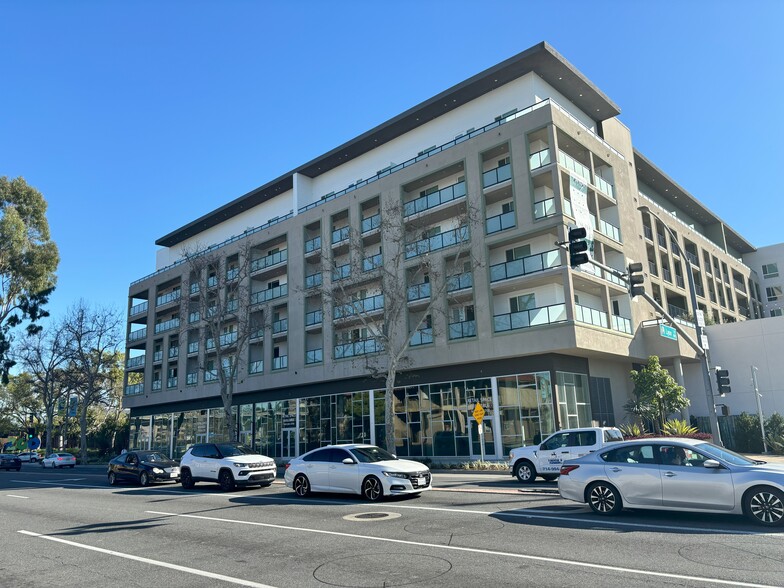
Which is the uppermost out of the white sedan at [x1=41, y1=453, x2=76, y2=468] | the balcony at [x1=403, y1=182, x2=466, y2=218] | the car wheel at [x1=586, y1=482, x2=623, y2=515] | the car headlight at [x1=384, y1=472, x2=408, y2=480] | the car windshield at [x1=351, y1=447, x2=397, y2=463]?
the balcony at [x1=403, y1=182, x2=466, y2=218]

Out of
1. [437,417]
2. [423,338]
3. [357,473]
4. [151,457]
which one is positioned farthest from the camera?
[423,338]

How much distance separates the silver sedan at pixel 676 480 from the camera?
9586 mm

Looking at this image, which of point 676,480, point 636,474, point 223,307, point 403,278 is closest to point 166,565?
point 636,474

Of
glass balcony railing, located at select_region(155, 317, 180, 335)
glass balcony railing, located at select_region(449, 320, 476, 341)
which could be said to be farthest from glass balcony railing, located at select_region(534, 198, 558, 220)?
glass balcony railing, located at select_region(155, 317, 180, 335)

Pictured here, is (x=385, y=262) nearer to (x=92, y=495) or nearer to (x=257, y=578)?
(x=92, y=495)

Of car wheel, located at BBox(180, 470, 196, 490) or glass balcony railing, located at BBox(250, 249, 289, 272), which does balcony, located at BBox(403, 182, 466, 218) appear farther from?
car wheel, located at BBox(180, 470, 196, 490)

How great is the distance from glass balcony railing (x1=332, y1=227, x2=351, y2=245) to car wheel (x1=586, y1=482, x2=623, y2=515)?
29023 millimetres

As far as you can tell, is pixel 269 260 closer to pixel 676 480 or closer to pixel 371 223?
pixel 371 223

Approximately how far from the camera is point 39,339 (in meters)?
53.1

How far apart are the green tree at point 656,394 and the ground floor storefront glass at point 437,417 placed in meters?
2.74

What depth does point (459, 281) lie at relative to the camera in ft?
106

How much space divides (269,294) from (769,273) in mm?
53295

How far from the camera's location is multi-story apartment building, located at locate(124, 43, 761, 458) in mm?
30047

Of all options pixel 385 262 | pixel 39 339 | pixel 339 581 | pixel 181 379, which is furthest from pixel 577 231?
pixel 39 339
